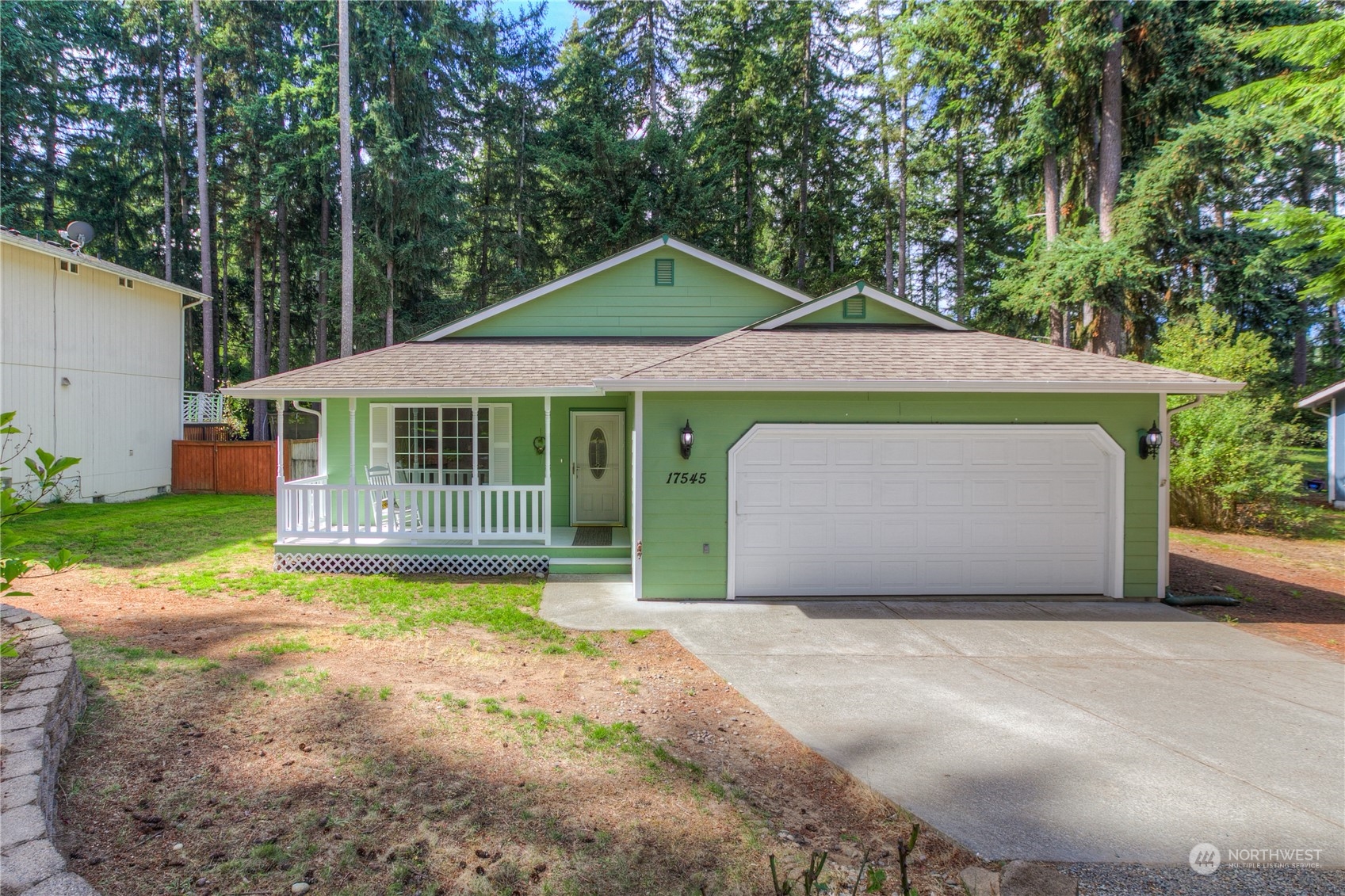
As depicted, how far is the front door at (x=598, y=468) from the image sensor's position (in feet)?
32.9

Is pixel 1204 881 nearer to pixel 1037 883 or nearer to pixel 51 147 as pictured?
pixel 1037 883

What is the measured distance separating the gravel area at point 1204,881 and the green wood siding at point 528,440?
25.0ft

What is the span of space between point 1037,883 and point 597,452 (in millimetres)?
8246

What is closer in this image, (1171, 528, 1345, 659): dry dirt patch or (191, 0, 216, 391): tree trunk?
(1171, 528, 1345, 659): dry dirt patch

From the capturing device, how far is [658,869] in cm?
266

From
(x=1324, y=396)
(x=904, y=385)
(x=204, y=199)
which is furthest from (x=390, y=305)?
(x=1324, y=396)

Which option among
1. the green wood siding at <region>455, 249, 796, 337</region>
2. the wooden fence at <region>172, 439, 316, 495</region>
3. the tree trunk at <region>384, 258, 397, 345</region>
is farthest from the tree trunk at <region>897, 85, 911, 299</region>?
the wooden fence at <region>172, 439, 316, 495</region>

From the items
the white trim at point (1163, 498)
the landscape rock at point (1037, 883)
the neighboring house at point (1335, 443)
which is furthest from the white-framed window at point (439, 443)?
the neighboring house at point (1335, 443)

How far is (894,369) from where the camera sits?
7105 mm

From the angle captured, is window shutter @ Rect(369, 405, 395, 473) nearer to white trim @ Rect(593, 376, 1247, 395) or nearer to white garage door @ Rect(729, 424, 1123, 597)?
white trim @ Rect(593, 376, 1247, 395)

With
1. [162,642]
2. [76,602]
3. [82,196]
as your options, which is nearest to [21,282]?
[76,602]

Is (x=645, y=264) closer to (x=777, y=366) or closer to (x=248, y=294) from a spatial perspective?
(x=777, y=366)

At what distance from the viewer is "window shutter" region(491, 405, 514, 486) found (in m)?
9.88

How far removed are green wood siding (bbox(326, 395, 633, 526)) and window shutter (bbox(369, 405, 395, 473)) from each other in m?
0.09
